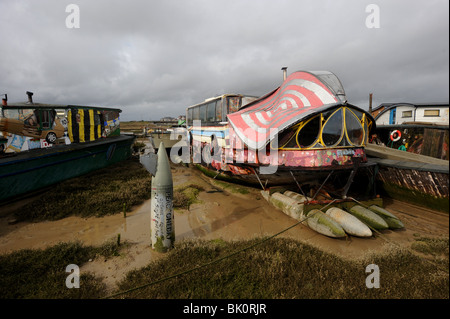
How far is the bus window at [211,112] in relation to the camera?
13762 millimetres

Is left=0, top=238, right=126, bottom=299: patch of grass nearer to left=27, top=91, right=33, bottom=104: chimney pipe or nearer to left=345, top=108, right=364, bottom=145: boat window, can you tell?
left=345, top=108, right=364, bottom=145: boat window

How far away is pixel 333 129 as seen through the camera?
7836 mm

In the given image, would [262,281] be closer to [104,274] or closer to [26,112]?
[104,274]

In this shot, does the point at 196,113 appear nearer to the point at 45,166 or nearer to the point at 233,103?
the point at 233,103

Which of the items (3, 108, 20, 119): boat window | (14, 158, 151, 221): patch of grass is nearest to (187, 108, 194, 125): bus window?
(14, 158, 151, 221): patch of grass

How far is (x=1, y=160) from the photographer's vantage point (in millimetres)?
8836

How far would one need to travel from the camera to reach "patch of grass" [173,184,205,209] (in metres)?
9.64

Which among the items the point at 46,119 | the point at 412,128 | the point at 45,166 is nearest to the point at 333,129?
the point at 412,128

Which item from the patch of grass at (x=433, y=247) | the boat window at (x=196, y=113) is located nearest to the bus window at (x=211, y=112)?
the boat window at (x=196, y=113)

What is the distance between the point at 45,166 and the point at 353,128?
1397 centimetres

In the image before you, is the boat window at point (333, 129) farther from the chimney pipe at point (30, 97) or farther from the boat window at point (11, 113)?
the chimney pipe at point (30, 97)

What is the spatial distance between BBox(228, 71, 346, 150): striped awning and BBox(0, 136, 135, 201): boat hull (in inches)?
365

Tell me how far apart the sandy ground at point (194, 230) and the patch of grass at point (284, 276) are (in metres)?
0.62
